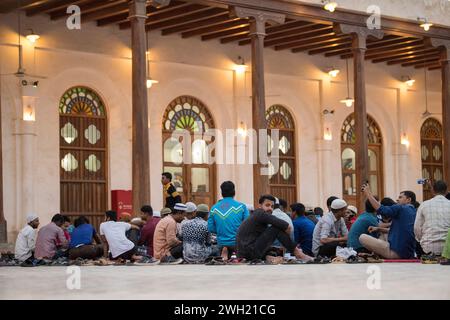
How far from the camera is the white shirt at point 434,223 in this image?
11.4 metres

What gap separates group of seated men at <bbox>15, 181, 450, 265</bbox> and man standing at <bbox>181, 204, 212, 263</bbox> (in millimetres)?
14

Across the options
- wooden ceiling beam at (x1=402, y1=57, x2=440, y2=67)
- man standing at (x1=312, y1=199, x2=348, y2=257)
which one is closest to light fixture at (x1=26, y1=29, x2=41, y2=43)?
man standing at (x1=312, y1=199, x2=348, y2=257)

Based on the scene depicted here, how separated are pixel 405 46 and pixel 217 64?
486cm

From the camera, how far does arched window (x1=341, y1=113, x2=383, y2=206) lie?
24859 millimetres

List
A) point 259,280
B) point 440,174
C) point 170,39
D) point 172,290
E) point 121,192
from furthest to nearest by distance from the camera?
point 440,174 < point 170,39 < point 121,192 < point 259,280 < point 172,290

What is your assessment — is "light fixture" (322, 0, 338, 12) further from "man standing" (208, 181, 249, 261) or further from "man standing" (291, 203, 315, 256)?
"man standing" (208, 181, 249, 261)

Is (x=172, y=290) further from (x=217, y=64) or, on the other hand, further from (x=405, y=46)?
(x=405, y=46)

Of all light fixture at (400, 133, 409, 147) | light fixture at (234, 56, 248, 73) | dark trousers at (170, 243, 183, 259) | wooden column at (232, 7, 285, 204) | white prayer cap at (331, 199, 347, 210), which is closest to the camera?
white prayer cap at (331, 199, 347, 210)

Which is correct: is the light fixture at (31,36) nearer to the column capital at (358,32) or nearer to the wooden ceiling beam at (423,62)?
the column capital at (358,32)

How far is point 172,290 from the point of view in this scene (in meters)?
7.18

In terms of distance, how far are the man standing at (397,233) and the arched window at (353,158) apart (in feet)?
40.6

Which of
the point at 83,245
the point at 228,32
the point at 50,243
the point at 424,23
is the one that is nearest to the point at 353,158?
the point at 424,23
